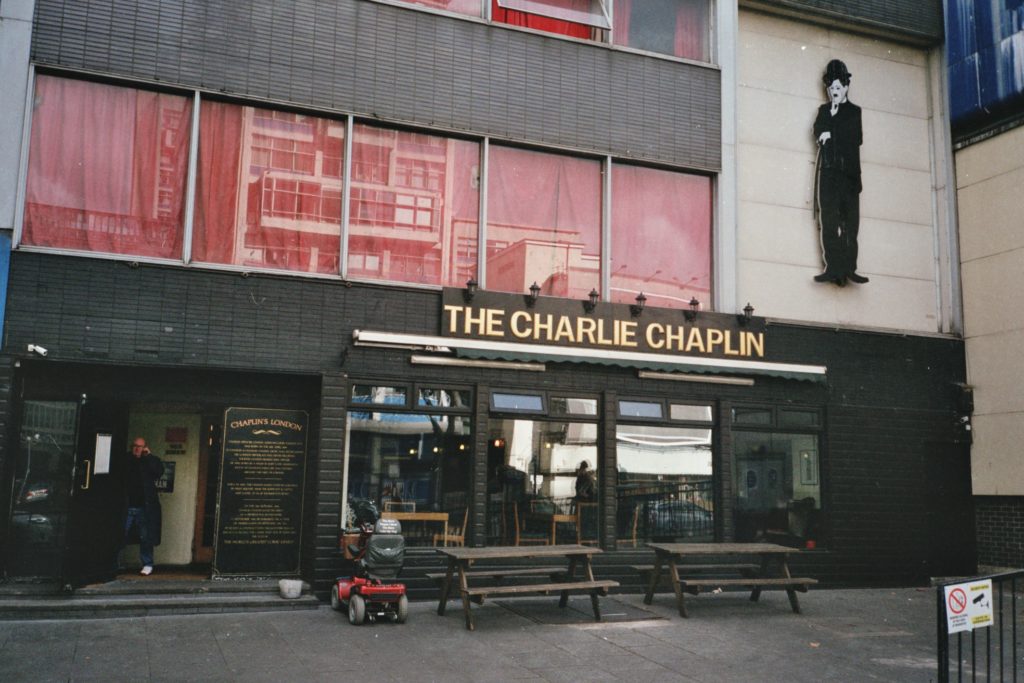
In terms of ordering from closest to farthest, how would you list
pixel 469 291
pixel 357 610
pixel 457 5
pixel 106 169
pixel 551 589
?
pixel 357 610 < pixel 551 589 < pixel 106 169 < pixel 469 291 < pixel 457 5

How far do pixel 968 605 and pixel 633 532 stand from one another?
21.5 ft

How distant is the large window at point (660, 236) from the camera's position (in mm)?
13453

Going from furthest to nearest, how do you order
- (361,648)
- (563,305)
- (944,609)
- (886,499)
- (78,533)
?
(886,499) → (563,305) → (78,533) → (361,648) → (944,609)

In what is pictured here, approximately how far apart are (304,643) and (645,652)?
10.9ft

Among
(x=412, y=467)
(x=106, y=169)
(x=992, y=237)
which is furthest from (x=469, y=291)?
(x=992, y=237)

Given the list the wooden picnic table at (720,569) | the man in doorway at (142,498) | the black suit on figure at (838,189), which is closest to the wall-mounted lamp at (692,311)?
the black suit on figure at (838,189)

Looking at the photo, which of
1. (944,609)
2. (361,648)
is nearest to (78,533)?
(361,648)

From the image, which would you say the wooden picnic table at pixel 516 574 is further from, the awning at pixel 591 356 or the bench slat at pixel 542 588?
the awning at pixel 591 356

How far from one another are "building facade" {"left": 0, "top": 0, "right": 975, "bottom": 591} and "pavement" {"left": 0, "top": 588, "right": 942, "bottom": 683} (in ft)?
4.87

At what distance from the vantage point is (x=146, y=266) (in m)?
10.9

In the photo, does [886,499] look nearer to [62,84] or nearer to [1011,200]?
[1011,200]

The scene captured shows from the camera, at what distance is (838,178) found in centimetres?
1466

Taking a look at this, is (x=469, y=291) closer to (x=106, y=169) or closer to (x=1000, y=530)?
(x=106, y=169)

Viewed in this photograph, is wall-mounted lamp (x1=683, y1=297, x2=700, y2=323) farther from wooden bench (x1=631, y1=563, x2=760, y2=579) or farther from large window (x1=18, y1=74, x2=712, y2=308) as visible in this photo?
wooden bench (x1=631, y1=563, x2=760, y2=579)
